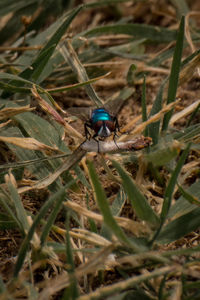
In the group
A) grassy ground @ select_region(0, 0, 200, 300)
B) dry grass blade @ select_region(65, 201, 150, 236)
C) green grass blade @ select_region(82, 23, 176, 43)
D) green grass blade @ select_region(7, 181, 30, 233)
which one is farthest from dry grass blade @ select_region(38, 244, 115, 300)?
green grass blade @ select_region(82, 23, 176, 43)

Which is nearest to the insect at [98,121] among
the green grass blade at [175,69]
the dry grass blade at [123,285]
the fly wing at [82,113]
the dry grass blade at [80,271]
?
the fly wing at [82,113]

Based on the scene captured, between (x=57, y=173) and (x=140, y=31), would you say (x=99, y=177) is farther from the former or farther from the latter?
(x=140, y=31)

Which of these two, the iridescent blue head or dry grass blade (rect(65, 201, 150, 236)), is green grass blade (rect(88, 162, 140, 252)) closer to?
dry grass blade (rect(65, 201, 150, 236))

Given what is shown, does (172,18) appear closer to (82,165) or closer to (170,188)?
(82,165)

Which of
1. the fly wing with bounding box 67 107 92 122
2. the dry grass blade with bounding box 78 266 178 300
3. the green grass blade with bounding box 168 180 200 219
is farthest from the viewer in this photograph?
the fly wing with bounding box 67 107 92 122

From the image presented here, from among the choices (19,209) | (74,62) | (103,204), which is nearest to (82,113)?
(74,62)

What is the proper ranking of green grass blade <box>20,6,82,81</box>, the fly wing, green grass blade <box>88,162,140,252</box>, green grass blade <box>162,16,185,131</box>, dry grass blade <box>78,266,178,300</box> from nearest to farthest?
dry grass blade <box>78,266,178,300</box> < green grass blade <box>88,162,140,252</box> < green grass blade <box>162,16,185,131</box> < the fly wing < green grass blade <box>20,6,82,81</box>

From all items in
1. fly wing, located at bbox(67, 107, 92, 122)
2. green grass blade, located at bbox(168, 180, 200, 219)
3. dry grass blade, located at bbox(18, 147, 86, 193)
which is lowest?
green grass blade, located at bbox(168, 180, 200, 219)

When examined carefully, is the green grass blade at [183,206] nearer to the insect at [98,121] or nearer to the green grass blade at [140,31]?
the insect at [98,121]
